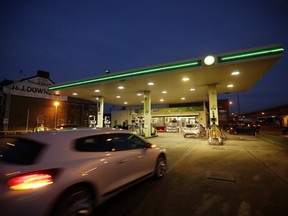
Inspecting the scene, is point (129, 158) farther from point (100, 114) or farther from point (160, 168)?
point (100, 114)

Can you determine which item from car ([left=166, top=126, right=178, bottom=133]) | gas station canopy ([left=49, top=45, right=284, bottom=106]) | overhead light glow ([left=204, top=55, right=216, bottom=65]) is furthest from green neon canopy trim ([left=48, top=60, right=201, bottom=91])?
car ([left=166, top=126, right=178, bottom=133])

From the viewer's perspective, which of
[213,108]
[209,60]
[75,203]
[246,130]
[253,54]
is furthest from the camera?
[246,130]

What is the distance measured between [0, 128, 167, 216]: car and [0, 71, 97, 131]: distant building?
24.8 m

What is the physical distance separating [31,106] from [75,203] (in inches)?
1180

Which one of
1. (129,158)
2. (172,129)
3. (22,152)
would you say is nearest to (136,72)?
(129,158)

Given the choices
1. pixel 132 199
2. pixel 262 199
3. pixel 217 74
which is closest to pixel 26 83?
pixel 217 74

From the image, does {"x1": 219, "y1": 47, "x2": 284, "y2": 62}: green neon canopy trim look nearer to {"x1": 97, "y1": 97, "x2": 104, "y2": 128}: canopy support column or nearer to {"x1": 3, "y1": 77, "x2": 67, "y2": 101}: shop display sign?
{"x1": 97, "y1": 97, "x2": 104, "y2": 128}: canopy support column

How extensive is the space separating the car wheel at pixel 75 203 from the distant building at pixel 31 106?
2526cm

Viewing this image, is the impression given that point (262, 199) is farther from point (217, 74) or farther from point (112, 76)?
point (112, 76)

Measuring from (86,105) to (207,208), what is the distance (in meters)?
37.4

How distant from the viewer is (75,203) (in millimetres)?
2537

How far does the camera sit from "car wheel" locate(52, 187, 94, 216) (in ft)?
7.70

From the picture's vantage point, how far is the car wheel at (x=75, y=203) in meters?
2.35

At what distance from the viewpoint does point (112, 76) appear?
46.5ft
